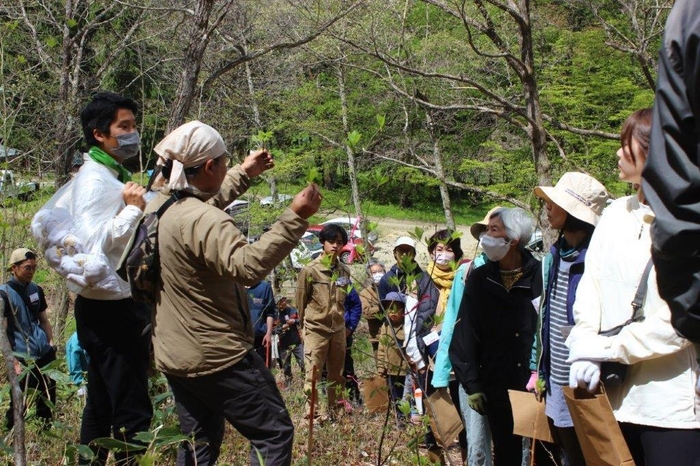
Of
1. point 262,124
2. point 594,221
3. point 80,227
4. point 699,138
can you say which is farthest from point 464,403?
point 262,124

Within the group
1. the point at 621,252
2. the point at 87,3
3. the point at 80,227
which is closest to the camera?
the point at 621,252

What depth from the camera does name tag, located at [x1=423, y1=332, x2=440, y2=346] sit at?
5.16 metres

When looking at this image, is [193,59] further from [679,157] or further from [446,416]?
[679,157]

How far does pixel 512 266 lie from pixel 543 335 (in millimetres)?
715

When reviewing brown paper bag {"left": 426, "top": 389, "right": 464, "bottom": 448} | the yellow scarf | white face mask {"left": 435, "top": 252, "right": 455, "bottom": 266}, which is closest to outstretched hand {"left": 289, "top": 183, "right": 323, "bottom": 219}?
brown paper bag {"left": 426, "top": 389, "right": 464, "bottom": 448}

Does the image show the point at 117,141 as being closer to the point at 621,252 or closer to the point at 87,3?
the point at 621,252

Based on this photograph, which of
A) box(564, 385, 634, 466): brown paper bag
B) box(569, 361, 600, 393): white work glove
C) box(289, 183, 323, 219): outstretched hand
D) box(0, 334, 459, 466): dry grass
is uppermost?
box(289, 183, 323, 219): outstretched hand

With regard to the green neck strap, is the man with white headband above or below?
below

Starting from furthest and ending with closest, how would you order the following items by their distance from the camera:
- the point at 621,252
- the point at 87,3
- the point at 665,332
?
the point at 87,3
the point at 621,252
the point at 665,332

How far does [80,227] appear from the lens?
3.35 m

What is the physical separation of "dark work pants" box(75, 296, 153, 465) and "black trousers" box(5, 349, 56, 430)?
0.26 m

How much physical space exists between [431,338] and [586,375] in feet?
8.50

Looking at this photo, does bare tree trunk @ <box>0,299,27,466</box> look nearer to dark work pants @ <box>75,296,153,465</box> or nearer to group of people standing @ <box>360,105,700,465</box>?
Result: dark work pants @ <box>75,296,153,465</box>

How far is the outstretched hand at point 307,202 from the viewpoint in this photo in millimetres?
2693
